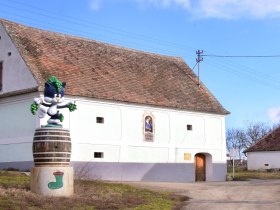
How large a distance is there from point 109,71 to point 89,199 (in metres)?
16.1

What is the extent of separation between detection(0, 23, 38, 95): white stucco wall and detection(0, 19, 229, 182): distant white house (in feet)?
0.18

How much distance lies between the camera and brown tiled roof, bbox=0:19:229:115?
27.5 metres

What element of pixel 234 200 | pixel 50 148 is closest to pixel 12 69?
pixel 50 148

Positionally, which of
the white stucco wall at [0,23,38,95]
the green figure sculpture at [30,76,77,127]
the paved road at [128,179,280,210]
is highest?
the white stucco wall at [0,23,38,95]

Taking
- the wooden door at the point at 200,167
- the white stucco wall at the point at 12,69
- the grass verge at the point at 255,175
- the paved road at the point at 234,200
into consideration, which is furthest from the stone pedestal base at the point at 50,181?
the grass verge at the point at 255,175

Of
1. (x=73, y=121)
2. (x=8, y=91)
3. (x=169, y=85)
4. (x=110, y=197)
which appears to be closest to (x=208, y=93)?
(x=169, y=85)

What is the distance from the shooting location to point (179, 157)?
31344 mm

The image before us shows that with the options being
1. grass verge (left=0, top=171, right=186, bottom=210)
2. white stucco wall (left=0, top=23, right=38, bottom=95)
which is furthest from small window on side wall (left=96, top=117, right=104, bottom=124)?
grass verge (left=0, top=171, right=186, bottom=210)

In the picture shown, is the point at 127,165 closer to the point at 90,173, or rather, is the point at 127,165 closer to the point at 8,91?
the point at 90,173

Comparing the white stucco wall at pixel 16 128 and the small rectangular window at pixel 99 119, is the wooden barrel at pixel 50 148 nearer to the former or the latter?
the white stucco wall at pixel 16 128

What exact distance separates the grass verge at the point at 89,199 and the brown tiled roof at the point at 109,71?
8.91 m

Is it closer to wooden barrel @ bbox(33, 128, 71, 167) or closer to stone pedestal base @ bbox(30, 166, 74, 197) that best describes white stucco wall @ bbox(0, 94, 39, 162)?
wooden barrel @ bbox(33, 128, 71, 167)

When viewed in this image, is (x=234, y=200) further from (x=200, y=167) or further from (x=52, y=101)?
(x=200, y=167)

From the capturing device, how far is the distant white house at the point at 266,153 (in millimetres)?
52219
